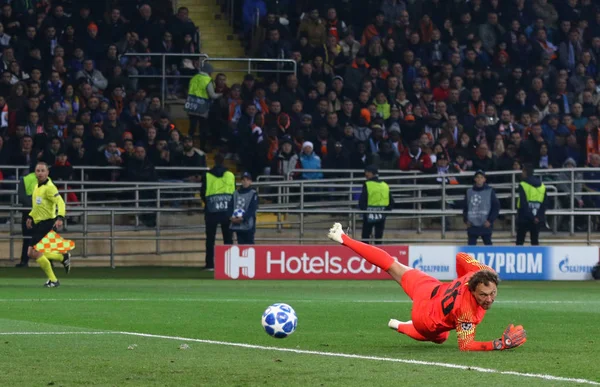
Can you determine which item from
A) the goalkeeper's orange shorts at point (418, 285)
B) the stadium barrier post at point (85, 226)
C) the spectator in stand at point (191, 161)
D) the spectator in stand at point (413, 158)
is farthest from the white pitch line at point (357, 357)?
the spectator in stand at point (413, 158)

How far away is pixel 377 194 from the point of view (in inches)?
905

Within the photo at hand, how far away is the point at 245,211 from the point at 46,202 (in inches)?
191

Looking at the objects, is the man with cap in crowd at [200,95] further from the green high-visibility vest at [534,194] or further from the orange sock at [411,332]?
the orange sock at [411,332]

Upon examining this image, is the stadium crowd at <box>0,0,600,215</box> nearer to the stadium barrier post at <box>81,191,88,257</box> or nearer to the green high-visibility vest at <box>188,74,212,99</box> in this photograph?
the green high-visibility vest at <box>188,74,212,99</box>

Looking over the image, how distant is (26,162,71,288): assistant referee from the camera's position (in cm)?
1802

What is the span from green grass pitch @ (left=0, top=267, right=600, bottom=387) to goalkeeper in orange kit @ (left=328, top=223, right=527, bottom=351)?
13cm

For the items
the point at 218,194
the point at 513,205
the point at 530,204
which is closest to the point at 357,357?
the point at 218,194

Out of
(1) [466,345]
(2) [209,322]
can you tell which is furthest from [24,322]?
(1) [466,345]

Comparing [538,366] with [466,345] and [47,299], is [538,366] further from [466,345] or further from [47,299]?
[47,299]

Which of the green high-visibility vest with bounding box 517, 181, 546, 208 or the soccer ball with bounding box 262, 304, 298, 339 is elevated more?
the green high-visibility vest with bounding box 517, 181, 546, 208

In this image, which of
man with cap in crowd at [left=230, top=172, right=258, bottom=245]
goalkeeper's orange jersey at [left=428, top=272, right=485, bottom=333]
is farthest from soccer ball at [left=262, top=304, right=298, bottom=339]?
man with cap in crowd at [left=230, top=172, right=258, bottom=245]

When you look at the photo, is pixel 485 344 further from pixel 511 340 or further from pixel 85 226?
pixel 85 226

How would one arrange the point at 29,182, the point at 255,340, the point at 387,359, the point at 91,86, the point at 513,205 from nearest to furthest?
the point at 387,359 → the point at 255,340 → the point at 29,182 → the point at 513,205 → the point at 91,86

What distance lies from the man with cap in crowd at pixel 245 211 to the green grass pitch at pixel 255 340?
346cm
